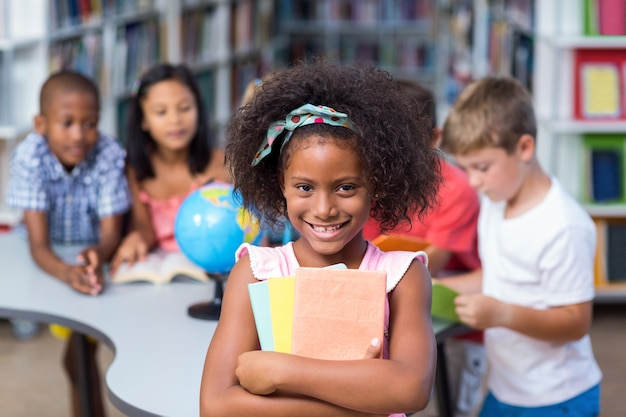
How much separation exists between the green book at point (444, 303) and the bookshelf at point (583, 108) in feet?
6.69

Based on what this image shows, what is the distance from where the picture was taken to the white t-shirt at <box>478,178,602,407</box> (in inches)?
75.1

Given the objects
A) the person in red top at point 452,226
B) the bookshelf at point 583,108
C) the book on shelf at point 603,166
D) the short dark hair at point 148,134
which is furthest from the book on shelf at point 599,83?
the short dark hair at point 148,134

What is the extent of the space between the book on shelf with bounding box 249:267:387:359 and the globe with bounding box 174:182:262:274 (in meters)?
0.58

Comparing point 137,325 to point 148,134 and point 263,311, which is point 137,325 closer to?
point 263,311

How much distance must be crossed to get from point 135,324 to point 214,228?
25 centimetres

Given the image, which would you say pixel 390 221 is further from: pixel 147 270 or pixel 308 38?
pixel 308 38

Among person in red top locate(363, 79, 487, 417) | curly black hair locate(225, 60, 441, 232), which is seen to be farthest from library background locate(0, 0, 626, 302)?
curly black hair locate(225, 60, 441, 232)

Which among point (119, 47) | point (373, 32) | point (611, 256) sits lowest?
point (611, 256)

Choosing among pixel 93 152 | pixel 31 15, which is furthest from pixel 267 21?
pixel 93 152

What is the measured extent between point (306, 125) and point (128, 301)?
87cm

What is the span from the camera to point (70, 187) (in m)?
2.48

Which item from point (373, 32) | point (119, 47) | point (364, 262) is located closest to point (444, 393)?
point (364, 262)

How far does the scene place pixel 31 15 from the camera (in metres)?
3.76

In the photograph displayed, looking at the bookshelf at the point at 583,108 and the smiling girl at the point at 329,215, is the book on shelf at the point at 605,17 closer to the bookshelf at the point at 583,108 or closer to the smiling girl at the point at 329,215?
the bookshelf at the point at 583,108
